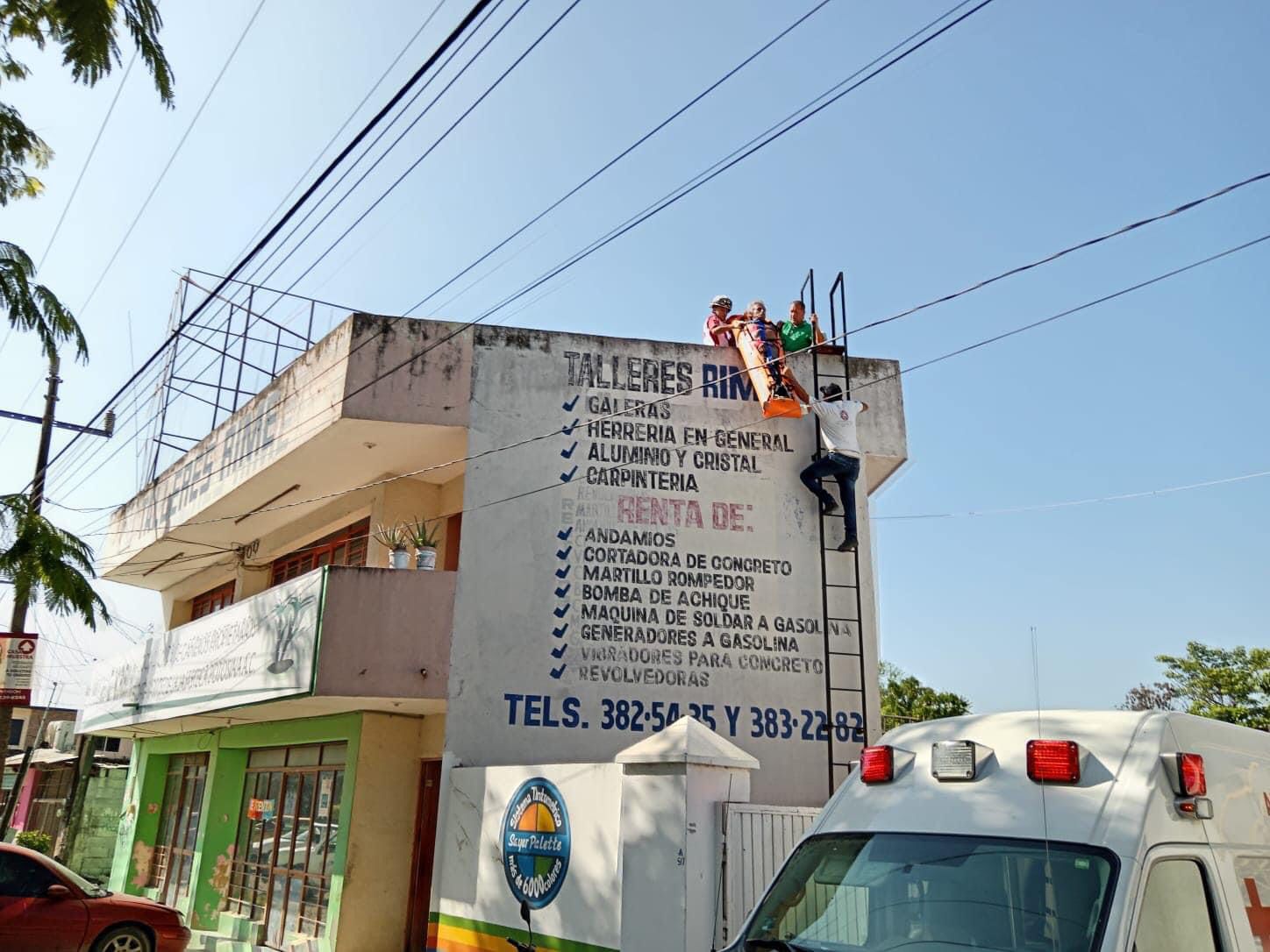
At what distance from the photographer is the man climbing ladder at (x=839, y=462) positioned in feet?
41.1

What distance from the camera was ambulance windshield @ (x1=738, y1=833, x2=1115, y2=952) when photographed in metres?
3.92

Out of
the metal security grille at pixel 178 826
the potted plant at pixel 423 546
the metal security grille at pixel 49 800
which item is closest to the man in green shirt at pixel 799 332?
the potted plant at pixel 423 546

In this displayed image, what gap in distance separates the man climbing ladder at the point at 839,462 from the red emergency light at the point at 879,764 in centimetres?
757

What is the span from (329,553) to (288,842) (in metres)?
4.21

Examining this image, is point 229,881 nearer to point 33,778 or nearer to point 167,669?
point 167,669

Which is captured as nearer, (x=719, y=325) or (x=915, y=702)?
(x=719, y=325)

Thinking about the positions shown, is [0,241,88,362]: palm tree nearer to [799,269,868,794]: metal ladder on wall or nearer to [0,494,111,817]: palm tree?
[0,494,111,817]: palm tree

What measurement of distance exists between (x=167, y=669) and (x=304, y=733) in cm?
302

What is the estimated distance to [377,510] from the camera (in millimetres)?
14102

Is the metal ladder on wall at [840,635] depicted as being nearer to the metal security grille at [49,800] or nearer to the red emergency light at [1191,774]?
the red emergency light at [1191,774]

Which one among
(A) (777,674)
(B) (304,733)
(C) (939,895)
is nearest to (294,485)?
(B) (304,733)

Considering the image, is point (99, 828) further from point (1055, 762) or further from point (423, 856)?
point (1055, 762)

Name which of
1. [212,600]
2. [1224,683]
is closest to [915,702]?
[1224,683]

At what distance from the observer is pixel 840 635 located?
12.3 meters
